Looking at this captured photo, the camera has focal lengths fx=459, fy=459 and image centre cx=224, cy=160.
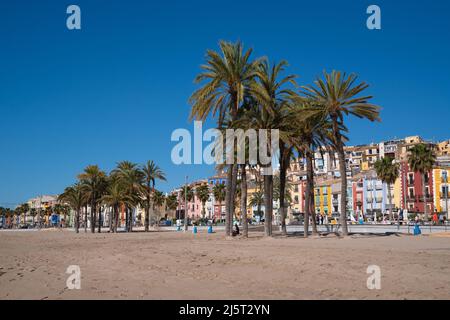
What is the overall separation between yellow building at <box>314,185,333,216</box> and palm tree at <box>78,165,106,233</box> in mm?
57213

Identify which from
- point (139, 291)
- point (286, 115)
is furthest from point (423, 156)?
point (139, 291)

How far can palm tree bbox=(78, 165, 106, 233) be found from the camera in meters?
59.8

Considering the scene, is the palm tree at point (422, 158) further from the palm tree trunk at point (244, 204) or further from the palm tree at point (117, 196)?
the palm tree trunk at point (244, 204)

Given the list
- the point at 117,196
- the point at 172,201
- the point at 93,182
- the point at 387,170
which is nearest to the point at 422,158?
the point at 387,170

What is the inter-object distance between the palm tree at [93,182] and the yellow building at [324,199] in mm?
57213

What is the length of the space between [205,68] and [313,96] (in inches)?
316

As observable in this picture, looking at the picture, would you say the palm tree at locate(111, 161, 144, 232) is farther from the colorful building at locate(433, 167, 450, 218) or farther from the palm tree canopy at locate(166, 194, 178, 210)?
the palm tree canopy at locate(166, 194, 178, 210)

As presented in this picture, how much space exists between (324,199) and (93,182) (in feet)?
196

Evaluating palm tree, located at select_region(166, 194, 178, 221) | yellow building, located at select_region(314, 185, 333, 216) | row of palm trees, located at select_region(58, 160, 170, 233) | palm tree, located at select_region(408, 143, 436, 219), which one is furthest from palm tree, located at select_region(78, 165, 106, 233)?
palm tree, located at select_region(166, 194, 178, 221)

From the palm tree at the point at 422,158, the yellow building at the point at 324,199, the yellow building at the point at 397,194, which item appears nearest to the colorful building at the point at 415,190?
the yellow building at the point at 397,194

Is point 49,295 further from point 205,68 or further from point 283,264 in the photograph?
point 205,68

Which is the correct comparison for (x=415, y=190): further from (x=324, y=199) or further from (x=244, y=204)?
(x=244, y=204)

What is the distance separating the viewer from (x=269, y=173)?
105ft
